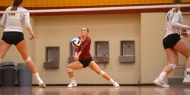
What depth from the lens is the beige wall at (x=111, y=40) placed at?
17984 mm

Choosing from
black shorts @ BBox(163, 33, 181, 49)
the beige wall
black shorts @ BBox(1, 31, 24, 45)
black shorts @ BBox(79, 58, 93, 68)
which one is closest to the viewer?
black shorts @ BBox(1, 31, 24, 45)

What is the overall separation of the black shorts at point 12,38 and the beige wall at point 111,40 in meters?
8.69

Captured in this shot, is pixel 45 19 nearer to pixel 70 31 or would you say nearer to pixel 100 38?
pixel 70 31

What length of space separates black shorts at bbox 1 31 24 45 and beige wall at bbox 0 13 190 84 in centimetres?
869

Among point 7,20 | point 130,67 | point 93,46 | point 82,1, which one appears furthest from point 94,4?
point 7,20

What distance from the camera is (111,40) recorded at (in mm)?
18625

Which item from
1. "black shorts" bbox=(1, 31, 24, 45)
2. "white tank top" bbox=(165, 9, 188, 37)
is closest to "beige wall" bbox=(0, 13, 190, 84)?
"white tank top" bbox=(165, 9, 188, 37)

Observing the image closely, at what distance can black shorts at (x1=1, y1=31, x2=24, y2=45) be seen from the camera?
9.92 m

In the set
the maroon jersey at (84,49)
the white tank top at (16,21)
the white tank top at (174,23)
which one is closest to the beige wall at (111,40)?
the maroon jersey at (84,49)

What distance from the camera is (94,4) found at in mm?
18328

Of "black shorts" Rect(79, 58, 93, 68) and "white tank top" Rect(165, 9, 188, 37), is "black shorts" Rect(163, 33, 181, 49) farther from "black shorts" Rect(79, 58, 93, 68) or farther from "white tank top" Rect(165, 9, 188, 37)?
"black shorts" Rect(79, 58, 93, 68)

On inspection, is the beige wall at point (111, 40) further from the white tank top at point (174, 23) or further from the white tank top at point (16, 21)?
the white tank top at point (16, 21)

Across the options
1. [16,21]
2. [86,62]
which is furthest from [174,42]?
[86,62]

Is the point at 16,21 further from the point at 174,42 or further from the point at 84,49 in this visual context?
the point at 174,42
